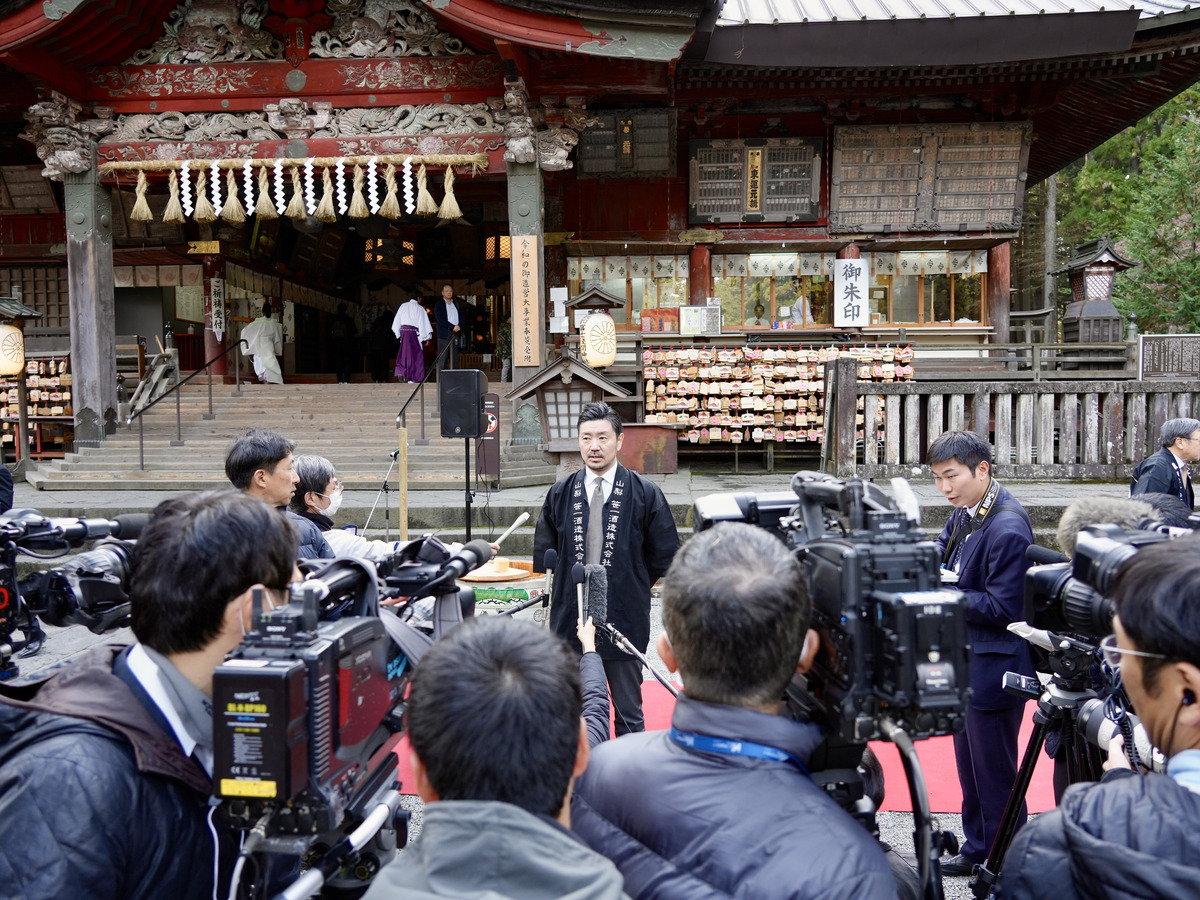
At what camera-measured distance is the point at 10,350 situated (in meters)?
11.4

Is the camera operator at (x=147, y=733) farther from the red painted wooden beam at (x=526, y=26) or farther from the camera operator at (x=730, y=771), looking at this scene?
the red painted wooden beam at (x=526, y=26)

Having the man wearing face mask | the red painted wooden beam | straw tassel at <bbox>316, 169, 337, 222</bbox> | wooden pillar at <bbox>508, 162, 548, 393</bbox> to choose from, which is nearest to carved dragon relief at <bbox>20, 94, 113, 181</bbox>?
straw tassel at <bbox>316, 169, 337, 222</bbox>

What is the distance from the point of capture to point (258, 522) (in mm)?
1665

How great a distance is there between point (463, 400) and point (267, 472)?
4370 mm

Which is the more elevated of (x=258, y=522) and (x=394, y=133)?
(x=394, y=133)

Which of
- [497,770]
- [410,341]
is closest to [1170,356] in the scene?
[410,341]

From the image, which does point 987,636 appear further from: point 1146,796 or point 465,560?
point 465,560

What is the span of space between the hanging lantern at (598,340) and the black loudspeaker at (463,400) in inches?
140

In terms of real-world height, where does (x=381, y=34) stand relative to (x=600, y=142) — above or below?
above

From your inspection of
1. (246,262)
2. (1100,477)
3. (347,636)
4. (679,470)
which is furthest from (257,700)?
(246,262)

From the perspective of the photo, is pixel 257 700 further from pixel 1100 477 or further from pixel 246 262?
pixel 246 262

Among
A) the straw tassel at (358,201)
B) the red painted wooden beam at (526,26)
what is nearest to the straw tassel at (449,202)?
the straw tassel at (358,201)

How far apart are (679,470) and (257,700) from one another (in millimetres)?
10909

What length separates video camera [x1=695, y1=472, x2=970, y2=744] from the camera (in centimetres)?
136
